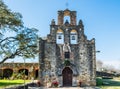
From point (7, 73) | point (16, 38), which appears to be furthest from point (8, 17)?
point (7, 73)

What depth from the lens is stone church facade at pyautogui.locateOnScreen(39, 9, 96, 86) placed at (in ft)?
114

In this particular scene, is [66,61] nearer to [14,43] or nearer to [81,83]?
[81,83]

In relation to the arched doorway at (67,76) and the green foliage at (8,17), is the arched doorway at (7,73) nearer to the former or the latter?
the arched doorway at (67,76)

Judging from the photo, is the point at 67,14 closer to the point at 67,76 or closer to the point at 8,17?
the point at 67,76

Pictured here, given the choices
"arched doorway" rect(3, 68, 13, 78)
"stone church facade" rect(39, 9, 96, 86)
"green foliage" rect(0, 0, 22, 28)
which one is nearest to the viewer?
"green foliage" rect(0, 0, 22, 28)

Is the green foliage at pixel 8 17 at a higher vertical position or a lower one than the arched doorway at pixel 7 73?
higher

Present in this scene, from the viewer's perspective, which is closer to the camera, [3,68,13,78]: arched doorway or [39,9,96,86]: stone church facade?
[39,9,96,86]: stone church facade

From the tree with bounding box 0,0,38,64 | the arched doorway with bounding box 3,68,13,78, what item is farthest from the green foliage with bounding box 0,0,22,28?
the arched doorway with bounding box 3,68,13,78

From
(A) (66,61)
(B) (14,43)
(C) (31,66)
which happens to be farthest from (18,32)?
(C) (31,66)

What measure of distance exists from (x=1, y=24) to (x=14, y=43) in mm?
3091

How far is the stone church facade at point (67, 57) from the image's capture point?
114 feet

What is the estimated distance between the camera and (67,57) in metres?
35.1

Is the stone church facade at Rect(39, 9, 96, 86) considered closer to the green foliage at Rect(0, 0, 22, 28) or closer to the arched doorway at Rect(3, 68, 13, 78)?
the green foliage at Rect(0, 0, 22, 28)

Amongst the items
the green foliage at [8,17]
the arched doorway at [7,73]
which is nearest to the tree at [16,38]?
the green foliage at [8,17]
